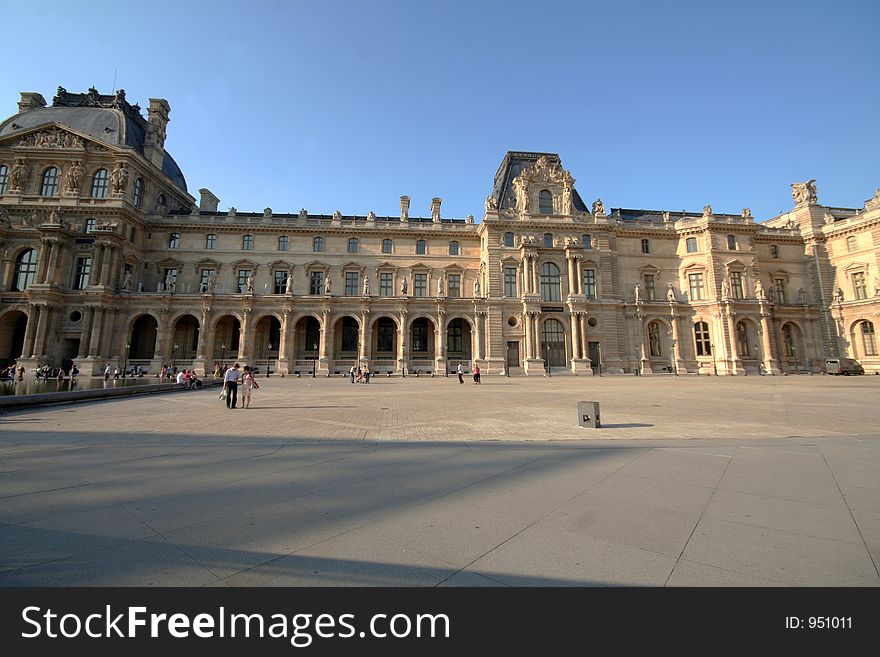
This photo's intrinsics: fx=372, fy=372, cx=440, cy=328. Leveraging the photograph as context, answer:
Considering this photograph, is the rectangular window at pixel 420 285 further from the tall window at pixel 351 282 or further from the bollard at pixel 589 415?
the bollard at pixel 589 415

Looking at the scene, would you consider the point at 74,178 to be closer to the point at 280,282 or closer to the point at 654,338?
the point at 280,282

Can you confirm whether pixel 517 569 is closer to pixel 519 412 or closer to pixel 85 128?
pixel 519 412

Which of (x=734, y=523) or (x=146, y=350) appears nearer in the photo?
(x=734, y=523)

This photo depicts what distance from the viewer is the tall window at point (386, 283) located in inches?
1711

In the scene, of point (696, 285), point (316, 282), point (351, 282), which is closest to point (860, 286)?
point (696, 285)

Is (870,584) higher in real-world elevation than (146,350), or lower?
lower

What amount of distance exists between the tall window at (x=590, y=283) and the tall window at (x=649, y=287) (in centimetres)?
717

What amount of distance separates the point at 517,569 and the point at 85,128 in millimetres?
62362

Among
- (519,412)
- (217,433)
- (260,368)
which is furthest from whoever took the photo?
(260,368)

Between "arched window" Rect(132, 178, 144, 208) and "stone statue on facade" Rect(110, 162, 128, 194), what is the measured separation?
1840mm

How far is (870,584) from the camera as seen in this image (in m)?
2.66

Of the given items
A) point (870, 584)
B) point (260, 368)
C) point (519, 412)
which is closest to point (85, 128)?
point (260, 368)
